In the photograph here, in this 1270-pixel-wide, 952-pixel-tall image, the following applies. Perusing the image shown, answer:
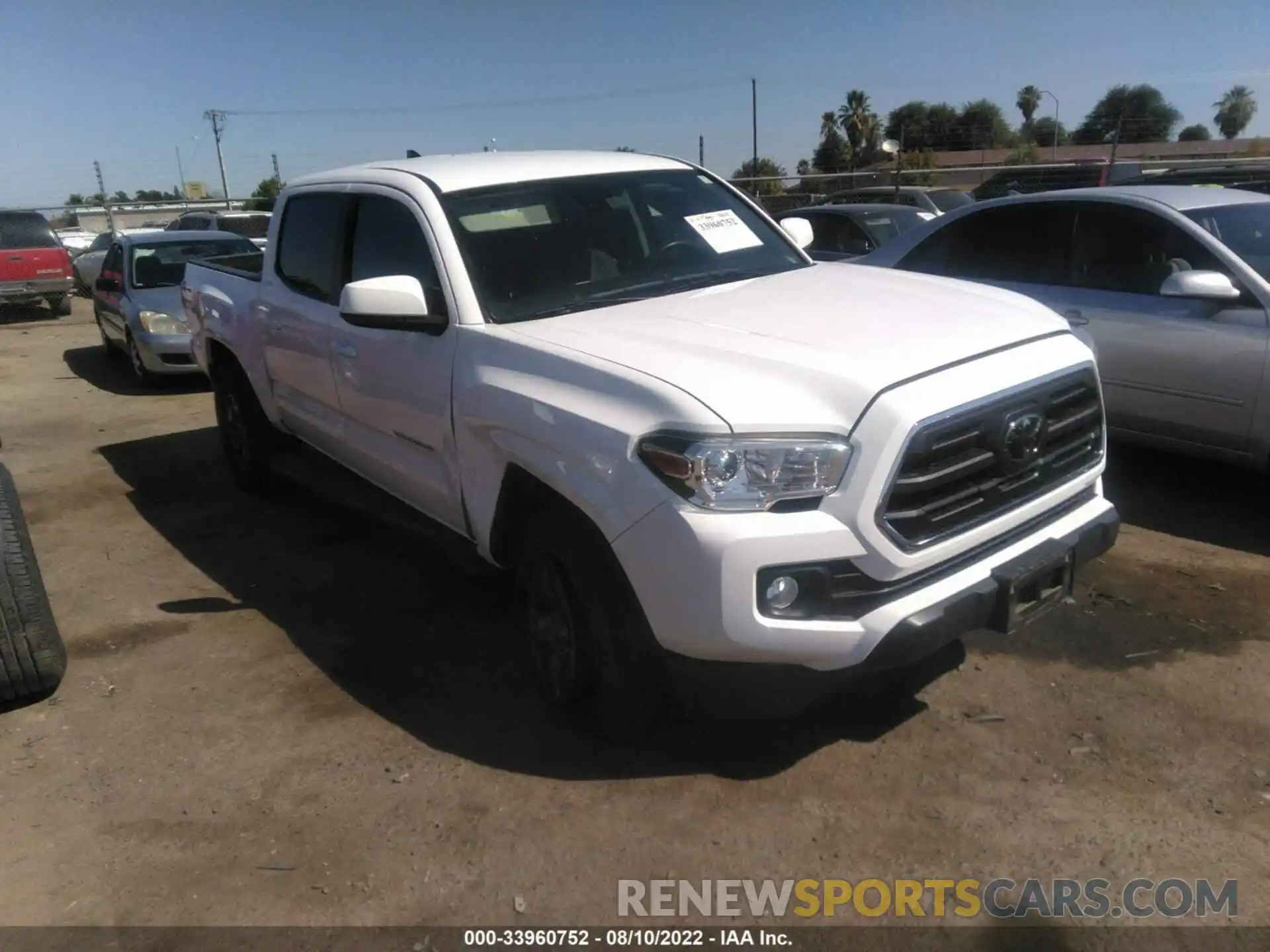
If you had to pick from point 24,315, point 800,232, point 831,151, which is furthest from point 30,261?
point 831,151

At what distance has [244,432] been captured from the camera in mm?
6301

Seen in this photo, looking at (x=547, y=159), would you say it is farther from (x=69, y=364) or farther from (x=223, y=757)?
(x=69, y=364)

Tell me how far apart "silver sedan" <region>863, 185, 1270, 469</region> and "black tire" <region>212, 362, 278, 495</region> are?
14.2 feet

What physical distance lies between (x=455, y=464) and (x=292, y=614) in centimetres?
149

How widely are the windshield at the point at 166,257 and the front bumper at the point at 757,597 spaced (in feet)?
30.7

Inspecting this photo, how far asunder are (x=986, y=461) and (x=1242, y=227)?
3.70m

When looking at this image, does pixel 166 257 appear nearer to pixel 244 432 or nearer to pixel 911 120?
pixel 244 432

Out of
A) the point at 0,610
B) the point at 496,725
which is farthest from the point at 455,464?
the point at 0,610

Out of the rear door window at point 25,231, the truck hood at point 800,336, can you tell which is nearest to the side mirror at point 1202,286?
the truck hood at point 800,336

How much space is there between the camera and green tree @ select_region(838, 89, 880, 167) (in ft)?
212

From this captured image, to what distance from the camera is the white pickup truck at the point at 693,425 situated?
2.72 m

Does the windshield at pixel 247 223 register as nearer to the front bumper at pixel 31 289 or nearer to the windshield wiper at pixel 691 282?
the front bumper at pixel 31 289

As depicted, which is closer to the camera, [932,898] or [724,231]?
→ [932,898]

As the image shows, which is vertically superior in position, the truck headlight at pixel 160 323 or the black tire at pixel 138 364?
the truck headlight at pixel 160 323
